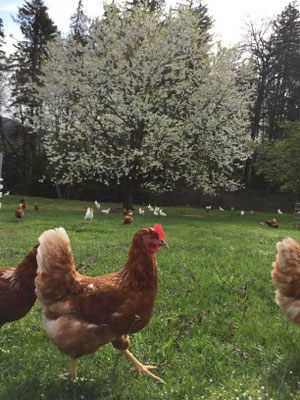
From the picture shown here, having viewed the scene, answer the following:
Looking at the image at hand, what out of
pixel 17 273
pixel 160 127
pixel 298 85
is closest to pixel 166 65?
pixel 160 127

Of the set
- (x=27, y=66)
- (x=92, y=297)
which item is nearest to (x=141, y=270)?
(x=92, y=297)

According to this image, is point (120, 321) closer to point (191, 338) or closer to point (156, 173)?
point (191, 338)

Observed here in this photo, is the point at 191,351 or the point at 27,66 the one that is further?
the point at 27,66

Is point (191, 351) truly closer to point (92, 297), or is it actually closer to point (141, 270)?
point (141, 270)

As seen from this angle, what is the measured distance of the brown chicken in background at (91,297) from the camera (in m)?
2.56

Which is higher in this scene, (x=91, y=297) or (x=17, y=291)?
(x=91, y=297)

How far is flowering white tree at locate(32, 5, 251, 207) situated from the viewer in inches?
734

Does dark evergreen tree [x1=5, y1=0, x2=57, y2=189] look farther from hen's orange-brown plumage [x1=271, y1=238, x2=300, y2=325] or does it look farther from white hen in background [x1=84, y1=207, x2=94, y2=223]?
hen's orange-brown plumage [x1=271, y1=238, x2=300, y2=325]

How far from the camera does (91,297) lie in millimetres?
2646

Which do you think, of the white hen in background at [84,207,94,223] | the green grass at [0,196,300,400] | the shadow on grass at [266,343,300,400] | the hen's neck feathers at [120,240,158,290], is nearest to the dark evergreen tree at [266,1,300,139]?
the white hen in background at [84,207,94,223]

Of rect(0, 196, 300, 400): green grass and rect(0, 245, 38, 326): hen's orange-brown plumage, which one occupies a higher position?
rect(0, 245, 38, 326): hen's orange-brown plumage

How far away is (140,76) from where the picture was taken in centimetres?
1897

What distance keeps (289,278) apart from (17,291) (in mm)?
3413

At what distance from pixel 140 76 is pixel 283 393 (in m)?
19.5
